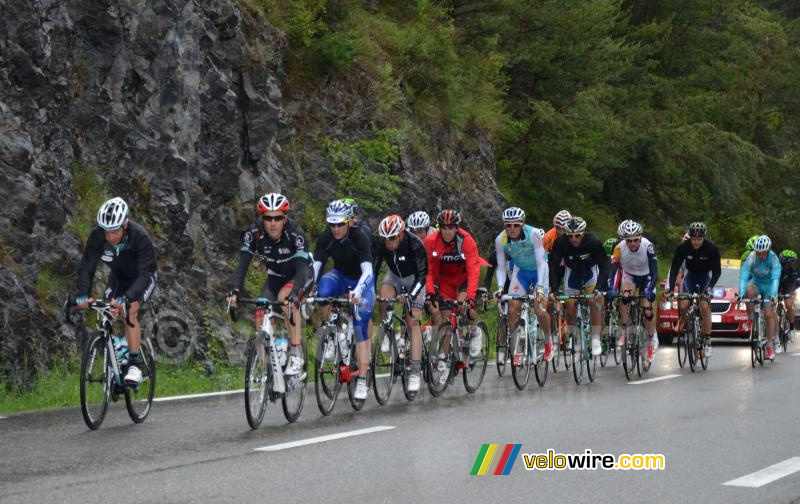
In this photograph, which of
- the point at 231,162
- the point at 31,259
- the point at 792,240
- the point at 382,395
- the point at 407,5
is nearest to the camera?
the point at 382,395

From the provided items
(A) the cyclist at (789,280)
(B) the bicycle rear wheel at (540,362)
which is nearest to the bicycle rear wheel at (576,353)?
(B) the bicycle rear wheel at (540,362)

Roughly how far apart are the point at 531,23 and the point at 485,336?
19.7m

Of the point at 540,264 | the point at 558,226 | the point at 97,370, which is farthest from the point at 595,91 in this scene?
the point at 97,370

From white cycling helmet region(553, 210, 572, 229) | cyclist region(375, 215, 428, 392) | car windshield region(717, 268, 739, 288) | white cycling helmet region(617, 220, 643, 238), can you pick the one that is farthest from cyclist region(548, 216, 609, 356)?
car windshield region(717, 268, 739, 288)

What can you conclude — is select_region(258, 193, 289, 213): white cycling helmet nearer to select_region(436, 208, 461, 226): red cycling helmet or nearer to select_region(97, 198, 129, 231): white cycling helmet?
select_region(97, 198, 129, 231): white cycling helmet

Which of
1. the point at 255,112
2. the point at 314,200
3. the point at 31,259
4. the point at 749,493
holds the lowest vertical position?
the point at 749,493

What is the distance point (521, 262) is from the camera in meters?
14.8

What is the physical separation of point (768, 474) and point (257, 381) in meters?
4.36

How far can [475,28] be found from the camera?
Result: 29688 mm

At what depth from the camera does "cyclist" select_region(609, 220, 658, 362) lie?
16344 mm

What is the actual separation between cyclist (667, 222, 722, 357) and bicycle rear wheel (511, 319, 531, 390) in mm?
3851

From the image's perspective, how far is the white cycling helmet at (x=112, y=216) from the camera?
10.1 m

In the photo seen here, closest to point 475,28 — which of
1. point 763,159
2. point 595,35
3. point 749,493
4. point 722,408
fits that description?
point 595,35

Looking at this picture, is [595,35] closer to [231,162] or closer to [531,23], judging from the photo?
[531,23]
